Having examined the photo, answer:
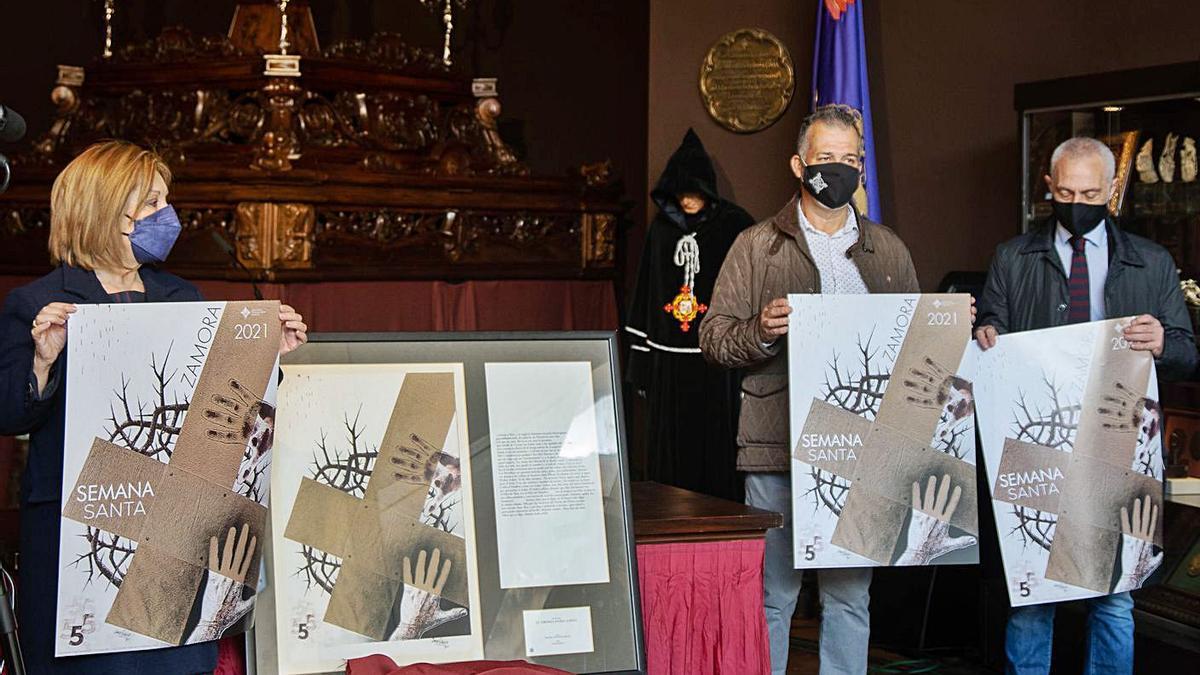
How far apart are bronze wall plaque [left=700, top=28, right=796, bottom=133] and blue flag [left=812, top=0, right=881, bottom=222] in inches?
19.7

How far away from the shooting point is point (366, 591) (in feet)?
9.32

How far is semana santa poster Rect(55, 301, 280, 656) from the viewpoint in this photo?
254 centimetres

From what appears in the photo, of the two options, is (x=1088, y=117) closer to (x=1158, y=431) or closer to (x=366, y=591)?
(x=1158, y=431)

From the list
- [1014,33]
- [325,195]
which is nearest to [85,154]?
[325,195]

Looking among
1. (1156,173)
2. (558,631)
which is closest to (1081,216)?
(1156,173)

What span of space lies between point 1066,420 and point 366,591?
1.69m

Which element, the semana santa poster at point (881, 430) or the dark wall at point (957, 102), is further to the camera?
the dark wall at point (957, 102)

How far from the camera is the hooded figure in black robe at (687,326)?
5.81 m

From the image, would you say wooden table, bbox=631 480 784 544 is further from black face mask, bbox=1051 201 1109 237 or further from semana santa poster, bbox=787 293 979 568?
black face mask, bbox=1051 201 1109 237

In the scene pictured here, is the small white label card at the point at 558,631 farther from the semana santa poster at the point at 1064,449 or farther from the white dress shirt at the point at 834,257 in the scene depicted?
the semana santa poster at the point at 1064,449

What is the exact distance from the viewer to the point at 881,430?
3324 millimetres

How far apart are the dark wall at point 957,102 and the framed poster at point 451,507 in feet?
10.4

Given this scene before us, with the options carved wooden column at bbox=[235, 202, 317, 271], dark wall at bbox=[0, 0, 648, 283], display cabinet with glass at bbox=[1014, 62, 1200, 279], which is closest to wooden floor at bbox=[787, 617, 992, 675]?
display cabinet with glass at bbox=[1014, 62, 1200, 279]

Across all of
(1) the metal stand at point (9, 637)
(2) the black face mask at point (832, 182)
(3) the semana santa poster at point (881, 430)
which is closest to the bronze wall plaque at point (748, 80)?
(2) the black face mask at point (832, 182)
